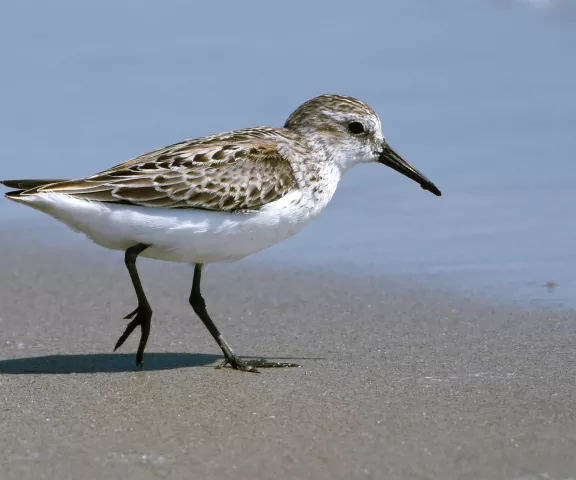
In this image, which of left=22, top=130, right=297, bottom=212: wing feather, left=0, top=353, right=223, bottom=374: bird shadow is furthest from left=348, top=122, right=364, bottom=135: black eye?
left=0, top=353, right=223, bottom=374: bird shadow

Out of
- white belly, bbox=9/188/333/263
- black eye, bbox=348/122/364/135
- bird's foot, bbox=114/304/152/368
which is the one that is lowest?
bird's foot, bbox=114/304/152/368

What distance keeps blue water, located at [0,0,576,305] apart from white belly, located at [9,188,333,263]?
194cm

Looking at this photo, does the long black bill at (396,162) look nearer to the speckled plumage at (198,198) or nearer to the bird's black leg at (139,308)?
the speckled plumage at (198,198)

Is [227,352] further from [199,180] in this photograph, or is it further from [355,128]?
[355,128]

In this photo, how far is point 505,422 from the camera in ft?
18.0

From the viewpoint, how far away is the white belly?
21.7ft

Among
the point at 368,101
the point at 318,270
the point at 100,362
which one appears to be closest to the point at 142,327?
the point at 100,362

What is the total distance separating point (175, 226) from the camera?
662 cm

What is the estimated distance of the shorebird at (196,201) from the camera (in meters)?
6.62

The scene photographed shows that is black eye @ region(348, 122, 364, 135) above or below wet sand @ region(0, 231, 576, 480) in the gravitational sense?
above

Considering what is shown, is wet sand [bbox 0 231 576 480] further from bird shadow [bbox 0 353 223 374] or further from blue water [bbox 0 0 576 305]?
blue water [bbox 0 0 576 305]

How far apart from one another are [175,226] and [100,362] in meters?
0.93

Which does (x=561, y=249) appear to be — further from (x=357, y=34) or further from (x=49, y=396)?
(x=357, y=34)

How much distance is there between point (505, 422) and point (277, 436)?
104cm
